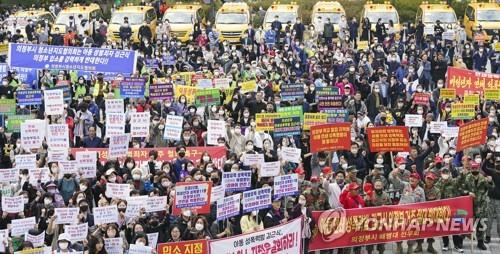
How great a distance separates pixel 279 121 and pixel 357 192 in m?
3.93

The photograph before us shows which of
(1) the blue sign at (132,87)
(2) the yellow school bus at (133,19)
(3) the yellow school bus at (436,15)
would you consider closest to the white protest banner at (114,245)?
(1) the blue sign at (132,87)

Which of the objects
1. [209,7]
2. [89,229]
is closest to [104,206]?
[89,229]

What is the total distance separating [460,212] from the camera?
19.1 m

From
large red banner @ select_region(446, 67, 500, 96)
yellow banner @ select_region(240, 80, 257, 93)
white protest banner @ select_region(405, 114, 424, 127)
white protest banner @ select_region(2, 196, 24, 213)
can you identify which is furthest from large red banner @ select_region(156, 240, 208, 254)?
large red banner @ select_region(446, 67, 500, 96)

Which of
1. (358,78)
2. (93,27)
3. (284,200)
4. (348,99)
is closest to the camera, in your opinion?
(284,200)

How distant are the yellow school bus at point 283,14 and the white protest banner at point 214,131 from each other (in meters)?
16.7

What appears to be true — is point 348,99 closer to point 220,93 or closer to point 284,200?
point 220,93

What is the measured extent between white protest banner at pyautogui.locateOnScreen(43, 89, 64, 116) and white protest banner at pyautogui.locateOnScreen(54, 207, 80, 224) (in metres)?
6.20

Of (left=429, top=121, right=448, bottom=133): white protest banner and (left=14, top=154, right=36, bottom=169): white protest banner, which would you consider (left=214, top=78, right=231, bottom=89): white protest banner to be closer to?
(left=429, top=121, right=448, bottom=133): white protest banner

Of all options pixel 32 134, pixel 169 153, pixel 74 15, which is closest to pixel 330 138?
pixel 169 153

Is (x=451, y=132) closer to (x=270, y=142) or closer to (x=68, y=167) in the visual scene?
(x=270, y=142)

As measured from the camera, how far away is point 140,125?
22.6m

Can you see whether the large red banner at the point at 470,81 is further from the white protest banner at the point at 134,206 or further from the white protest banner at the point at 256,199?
the white protest banner at the point at 134,206

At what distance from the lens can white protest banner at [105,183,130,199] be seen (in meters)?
18.5
